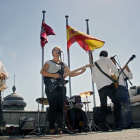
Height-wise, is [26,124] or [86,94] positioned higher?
[86,94]

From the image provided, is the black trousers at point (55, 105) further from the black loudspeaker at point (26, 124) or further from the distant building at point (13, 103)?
the distant building at point (13, 103)

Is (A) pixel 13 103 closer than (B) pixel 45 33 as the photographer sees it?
No

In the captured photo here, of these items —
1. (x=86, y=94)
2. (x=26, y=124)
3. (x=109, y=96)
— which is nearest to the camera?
(x=109, y=96)

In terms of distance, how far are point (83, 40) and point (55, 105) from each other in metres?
5.12

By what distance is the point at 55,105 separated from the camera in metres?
4.08

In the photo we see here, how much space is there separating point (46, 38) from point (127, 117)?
732 cm

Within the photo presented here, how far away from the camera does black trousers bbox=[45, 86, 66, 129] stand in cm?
406

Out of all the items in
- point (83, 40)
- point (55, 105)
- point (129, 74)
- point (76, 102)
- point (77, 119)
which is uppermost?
point (83, 40)

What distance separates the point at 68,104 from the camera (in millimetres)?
6637

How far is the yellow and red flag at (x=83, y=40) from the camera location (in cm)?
786

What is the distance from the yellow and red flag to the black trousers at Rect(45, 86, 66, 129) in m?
4.06

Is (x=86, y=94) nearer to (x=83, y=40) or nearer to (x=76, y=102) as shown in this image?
(x=76, y=102)

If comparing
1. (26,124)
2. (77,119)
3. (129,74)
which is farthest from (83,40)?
(77,119)

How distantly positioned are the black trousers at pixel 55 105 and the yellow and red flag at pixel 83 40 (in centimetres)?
406
